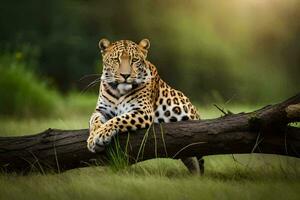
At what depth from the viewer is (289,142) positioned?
325cm

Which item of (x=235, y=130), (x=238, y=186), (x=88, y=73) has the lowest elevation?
(x=238, y=186)

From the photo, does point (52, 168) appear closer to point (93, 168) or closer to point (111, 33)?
point (93, 168)

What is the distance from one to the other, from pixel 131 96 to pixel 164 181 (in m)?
0.57

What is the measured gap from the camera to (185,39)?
4109mm

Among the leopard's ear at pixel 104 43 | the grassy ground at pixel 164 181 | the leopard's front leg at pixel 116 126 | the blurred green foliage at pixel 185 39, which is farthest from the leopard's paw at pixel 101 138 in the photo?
the blurred green foliage at pixel 185 39

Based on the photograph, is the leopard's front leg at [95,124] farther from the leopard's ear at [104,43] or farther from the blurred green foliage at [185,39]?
the blurred green foliage at [185,39]

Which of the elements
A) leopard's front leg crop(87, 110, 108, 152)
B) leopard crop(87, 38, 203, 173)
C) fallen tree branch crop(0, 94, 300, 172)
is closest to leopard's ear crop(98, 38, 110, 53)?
leopard crop(87, 38, 203, 173)

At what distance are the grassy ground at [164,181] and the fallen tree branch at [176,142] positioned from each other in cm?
8

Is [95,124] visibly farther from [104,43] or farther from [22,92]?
[22,92]

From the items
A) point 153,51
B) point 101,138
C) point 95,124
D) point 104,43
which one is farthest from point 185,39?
point 101,138

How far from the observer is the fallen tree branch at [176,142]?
3.24 metres

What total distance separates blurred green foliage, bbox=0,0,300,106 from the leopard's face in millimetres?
487

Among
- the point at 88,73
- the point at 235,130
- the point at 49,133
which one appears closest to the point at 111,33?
the point at 88,73

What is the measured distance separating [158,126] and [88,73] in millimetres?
868
